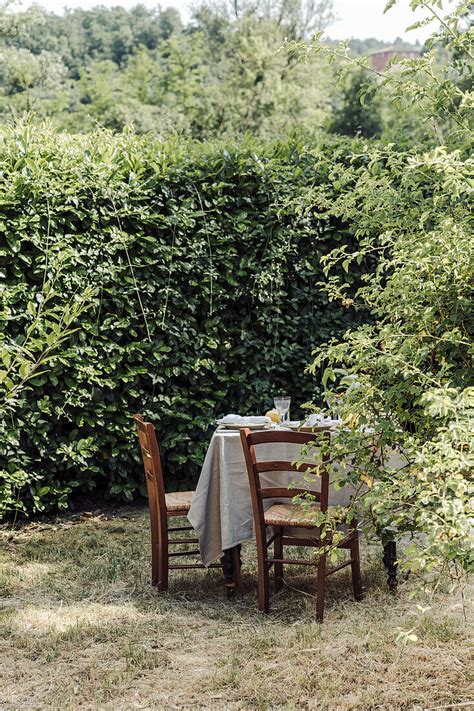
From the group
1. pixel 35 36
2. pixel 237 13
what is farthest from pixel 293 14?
pixel 35 36

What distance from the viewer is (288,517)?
143 inches

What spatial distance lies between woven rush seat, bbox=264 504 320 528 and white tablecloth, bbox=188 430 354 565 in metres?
0.17

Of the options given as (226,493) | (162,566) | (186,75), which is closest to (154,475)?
(226,493)

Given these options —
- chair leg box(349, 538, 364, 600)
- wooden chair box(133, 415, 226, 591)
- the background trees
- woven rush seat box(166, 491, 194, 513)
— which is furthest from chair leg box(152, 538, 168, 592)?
the background trees

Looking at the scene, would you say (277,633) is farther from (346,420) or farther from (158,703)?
(346,420)

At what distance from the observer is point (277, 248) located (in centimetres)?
582

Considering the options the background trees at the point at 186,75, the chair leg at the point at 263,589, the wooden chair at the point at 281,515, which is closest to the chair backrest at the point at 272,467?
the wooden chair at the point at 281,515

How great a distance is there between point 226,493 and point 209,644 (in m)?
0.82

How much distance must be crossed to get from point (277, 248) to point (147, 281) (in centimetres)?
105

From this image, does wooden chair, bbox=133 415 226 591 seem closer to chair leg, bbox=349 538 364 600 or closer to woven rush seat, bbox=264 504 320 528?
woven rush seat, bbox=264 504 320 528

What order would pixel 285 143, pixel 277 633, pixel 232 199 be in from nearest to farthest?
pixel 277 633, pixel 232 199, pixel 285 143

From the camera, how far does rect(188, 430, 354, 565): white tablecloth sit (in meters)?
3.94

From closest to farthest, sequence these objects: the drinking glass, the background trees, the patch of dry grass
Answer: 1. the patch of dry grass
2. the drinking glass
3. the background trees

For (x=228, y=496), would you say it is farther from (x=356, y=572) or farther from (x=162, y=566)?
(x=356, y=572)
